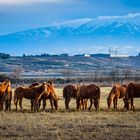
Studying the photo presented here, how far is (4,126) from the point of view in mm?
25125

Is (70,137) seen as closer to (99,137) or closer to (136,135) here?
(99,137)

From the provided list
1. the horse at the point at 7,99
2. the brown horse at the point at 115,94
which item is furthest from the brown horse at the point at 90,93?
the horse at the point at 7,99

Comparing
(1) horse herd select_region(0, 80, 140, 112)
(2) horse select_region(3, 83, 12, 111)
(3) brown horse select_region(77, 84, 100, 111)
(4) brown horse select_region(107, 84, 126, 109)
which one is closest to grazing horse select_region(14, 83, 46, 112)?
(1) horse herd select_region(0, 80, 140, 112)

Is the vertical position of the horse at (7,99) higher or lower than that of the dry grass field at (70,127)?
higher

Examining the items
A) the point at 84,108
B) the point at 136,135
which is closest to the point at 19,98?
the point at 84,108

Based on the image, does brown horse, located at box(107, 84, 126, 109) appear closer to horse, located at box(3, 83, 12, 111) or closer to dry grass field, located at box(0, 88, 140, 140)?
dry grass field, located at box(0, 88, 140, 140)

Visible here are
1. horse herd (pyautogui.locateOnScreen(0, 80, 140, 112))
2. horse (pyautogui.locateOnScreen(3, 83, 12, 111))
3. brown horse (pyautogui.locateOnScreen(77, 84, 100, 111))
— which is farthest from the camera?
brown horse (pyautogui.locateOnScreen(77, 84, 100, 111))

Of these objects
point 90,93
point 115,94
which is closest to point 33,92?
point 90,93

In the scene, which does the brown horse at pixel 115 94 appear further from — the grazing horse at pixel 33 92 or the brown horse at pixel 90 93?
the grazing horse at pixel 33 92

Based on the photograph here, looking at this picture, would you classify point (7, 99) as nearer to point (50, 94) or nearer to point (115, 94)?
point (50, 94)

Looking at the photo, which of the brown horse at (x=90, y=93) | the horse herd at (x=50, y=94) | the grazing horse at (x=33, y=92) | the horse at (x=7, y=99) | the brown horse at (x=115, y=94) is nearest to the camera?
the grazing horse at (x=33, y=92)

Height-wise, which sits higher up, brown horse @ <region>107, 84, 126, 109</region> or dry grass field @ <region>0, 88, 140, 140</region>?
brown horse @ <region>107, 84, 126, 109</region>

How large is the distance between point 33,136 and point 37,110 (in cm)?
1259

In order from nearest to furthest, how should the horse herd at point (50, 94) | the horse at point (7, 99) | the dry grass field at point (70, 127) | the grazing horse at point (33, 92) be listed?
the dry grass field at point (70, 127)
the grazing horse at point (33, 92)
the horse herd at point (50, 94)
the horse at point (7, 99)
